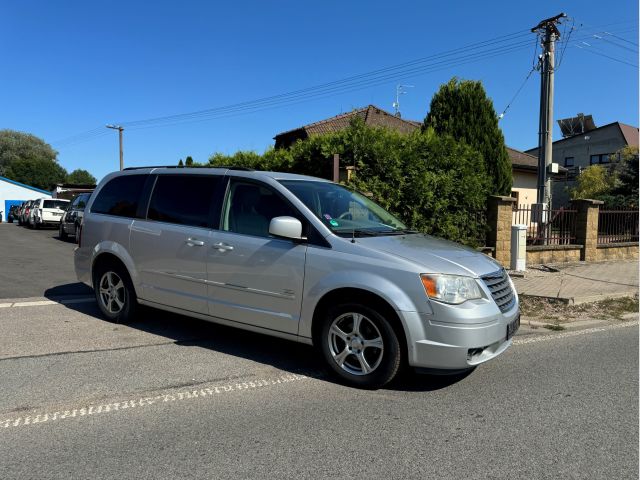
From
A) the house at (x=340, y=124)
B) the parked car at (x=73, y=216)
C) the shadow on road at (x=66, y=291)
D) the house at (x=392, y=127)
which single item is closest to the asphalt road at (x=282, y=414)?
the shadow on road at (x=66, y=291)

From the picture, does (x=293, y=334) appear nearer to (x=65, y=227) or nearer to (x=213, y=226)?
(x=213, y=226)

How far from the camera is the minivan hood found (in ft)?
13.6

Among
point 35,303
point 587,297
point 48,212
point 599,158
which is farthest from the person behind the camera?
point 599,158

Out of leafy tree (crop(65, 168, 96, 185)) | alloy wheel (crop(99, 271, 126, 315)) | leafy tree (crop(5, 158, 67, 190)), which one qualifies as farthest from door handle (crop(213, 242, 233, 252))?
leafy tree (crop(65, 168, 96, 185))

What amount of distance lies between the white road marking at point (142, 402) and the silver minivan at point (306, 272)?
0.47m

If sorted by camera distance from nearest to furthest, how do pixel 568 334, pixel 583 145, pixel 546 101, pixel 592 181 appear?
pixel 568 334 < pixel 546 101 < pixel 592 181 < pixel 583 145

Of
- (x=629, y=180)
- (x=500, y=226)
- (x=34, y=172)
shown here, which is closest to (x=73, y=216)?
(x=500, y=226)

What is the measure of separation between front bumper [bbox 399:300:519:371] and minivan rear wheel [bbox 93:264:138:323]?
358 cm

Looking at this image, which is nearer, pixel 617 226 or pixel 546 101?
pixel 617 226

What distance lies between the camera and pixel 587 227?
1384 cm

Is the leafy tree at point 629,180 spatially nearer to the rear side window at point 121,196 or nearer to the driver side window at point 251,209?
the driver side window at point 251,209

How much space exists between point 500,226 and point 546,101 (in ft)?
29.1

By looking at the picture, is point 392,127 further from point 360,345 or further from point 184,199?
point 360,345

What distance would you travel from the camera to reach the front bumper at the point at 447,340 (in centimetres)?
396
